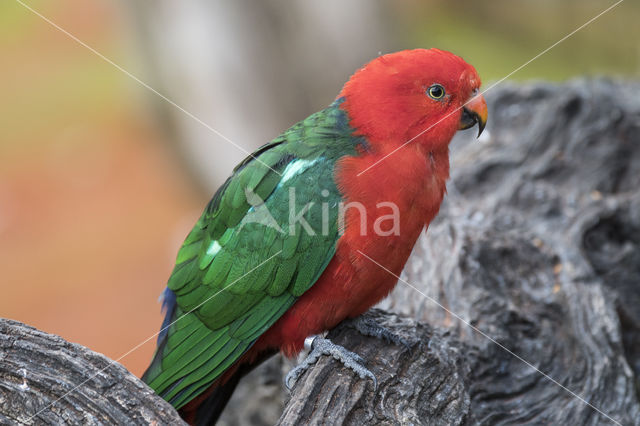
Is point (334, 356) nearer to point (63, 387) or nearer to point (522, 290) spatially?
point (63, 387)

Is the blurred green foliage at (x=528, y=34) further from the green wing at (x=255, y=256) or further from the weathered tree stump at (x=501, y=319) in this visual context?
the green wing at (x=255, y=256)

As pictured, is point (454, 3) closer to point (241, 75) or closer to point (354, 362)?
point (241, 75)

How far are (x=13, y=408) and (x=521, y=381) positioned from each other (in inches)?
85.0

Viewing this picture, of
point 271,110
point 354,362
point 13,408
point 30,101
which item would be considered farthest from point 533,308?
point 30,101

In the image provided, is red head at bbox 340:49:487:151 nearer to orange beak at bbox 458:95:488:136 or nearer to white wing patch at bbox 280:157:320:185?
orange beak at bbox 458:95:488:136

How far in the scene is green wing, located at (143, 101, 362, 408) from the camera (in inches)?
110

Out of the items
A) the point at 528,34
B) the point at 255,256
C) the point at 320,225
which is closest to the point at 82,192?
the point at 255,256

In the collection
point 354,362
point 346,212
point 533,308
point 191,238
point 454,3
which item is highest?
point 454,3

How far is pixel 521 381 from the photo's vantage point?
123 inches

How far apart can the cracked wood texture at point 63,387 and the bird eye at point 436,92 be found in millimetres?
1685

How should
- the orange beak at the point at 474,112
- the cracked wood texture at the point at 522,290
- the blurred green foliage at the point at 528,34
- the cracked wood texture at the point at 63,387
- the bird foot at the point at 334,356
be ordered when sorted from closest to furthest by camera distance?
the cracked wood texture at the point at 63,387
the bird foot at the point at 334,356
the cracked wood texture at the point at 522,290
the orange beak at the point at 474,112
the blurred green foliage at the point at 528,34

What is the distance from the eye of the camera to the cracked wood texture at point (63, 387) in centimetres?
213

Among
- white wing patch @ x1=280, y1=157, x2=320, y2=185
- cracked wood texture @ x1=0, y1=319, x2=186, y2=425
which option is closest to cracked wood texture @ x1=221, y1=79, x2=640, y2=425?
cracked wood texture @ x1=0, y1=319, x2=186, y2=425

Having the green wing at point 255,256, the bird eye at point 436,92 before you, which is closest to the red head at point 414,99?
the bird eye at point 436,92
